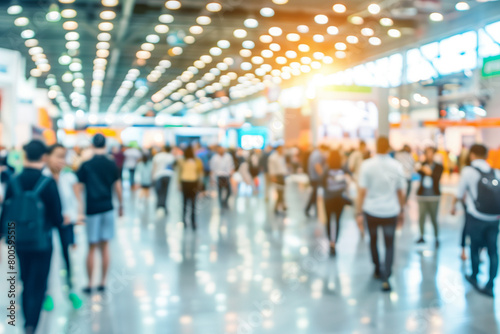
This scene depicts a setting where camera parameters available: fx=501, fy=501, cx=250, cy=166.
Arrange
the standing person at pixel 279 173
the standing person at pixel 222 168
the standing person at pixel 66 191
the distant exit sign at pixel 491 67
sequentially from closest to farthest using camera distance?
the standing person at pixel 66 191, the distant exit sign at pixel 491 67, the standing person at pixel 279 173, the standing person at pixel 222 168

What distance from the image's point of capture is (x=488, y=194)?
16.6 feet

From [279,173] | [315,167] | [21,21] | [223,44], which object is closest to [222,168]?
[279,173]

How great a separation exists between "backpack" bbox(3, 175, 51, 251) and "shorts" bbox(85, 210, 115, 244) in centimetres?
152

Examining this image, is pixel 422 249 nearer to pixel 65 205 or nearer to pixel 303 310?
pixel 303 310

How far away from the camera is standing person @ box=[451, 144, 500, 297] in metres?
5.07

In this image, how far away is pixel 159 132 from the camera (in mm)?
31594

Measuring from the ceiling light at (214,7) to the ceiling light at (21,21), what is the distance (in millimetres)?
5774

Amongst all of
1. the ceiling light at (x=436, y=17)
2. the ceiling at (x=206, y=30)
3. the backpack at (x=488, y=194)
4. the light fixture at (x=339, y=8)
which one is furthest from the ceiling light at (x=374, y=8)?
the backpack at (x=488, y=194)

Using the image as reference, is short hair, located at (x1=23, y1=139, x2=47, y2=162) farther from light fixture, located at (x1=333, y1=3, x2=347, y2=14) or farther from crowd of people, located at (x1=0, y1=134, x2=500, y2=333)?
light fixture, located at (x1=333, y1=3, x2=347, y2=14)

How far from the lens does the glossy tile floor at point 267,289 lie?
4227 millimetres

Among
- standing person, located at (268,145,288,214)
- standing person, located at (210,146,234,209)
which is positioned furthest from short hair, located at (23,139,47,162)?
standing person, located at (210,146,234,209)

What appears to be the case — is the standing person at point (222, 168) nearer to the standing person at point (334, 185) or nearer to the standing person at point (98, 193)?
the standing person at point (334, 185)

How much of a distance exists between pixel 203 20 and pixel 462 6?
25.9 ft

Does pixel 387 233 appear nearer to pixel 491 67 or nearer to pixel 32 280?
pixel 491 67
